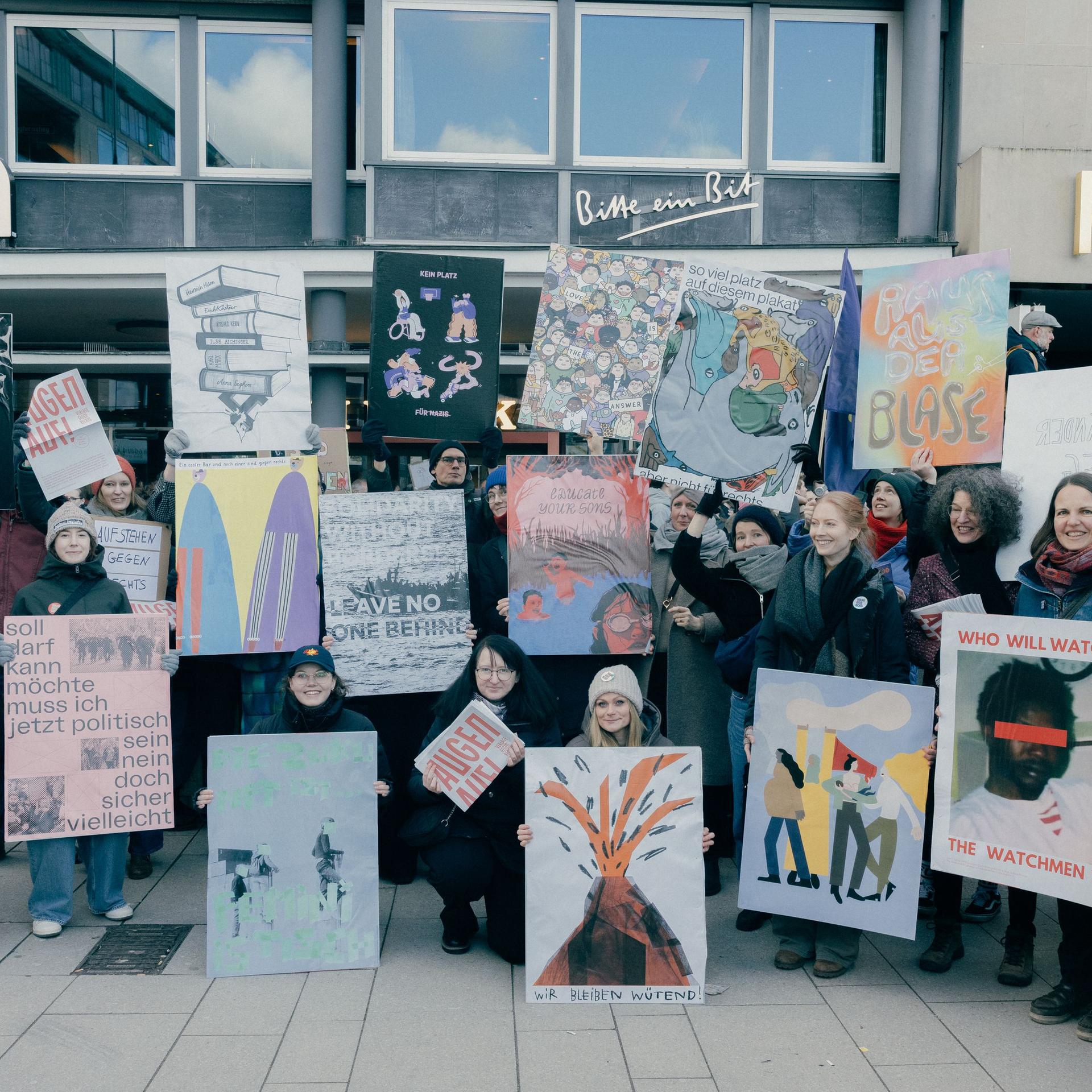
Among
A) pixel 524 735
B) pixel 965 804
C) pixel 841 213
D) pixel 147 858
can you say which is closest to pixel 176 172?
pixel 841 213

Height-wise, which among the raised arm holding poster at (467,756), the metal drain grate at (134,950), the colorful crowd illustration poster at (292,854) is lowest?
the metal drain grate at (134,950)

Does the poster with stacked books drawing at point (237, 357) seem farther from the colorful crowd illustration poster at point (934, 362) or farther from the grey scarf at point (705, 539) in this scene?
the colorful crowd illustration poster at point (934, 362)

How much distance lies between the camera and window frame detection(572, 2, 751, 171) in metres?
10.1

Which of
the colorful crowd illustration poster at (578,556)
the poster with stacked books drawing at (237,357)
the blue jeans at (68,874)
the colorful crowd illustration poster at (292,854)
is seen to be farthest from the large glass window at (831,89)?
the blue jeans at (68,874)

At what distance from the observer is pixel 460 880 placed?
4078 millimetres

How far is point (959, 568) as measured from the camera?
4133 mm

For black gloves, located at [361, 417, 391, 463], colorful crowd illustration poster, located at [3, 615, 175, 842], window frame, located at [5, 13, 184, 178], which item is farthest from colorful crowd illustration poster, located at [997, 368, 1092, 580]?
window frame, located at [5, 13, 184, 178]

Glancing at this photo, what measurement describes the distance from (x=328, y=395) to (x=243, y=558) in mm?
5572

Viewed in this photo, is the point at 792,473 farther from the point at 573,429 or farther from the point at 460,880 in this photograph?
the point at 460,880

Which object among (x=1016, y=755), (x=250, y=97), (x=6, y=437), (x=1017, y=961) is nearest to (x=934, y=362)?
(x=1016, y=755)

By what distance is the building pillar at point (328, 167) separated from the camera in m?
9.90

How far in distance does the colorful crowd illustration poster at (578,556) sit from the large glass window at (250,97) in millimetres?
6592

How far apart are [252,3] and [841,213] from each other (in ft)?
19.7

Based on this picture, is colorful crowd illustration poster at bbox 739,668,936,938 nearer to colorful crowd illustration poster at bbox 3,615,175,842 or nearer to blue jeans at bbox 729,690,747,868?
blue jeans at bbox 729,690,747,868
